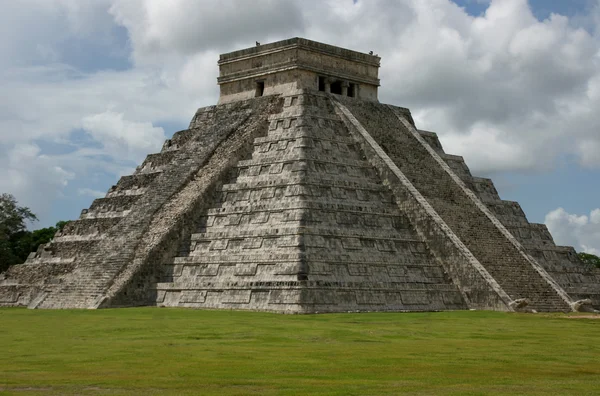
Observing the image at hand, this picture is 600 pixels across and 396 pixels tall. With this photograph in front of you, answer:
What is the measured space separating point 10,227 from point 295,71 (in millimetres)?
22451

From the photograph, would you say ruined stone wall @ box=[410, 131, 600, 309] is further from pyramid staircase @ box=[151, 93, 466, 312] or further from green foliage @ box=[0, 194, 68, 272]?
green foliage @ box=[0, 194, 68, 272]

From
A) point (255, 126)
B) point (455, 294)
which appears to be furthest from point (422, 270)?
point (255, 126)

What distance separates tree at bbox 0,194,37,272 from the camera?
46062mm

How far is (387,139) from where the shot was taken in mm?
32719

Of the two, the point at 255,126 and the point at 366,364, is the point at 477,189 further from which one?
the point at 366,364

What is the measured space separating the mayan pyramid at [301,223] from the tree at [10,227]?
46.7 feet

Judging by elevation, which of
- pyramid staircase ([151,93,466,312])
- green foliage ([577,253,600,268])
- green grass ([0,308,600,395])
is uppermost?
green foliage ([577,253,600,268])

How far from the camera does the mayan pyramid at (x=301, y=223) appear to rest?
25562 mm

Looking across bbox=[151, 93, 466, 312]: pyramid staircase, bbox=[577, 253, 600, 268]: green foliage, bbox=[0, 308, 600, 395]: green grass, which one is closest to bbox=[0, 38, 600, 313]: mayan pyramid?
bbox=[151, 93, 466, 312]: pyramid staircase

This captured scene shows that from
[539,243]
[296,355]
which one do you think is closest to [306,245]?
[296,355]

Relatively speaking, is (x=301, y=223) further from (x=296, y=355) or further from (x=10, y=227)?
(x=10, y=227)

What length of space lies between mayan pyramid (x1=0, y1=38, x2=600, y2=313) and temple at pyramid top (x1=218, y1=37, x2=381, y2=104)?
6cm

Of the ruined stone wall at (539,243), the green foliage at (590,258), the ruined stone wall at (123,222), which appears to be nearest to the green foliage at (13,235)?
the ruined stone wall at (123,222)

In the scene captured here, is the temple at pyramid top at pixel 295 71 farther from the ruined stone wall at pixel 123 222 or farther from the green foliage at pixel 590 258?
the green foliage at pixel 590 258
